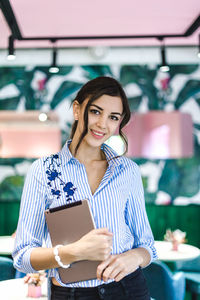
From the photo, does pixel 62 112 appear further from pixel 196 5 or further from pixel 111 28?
pixel 196 5

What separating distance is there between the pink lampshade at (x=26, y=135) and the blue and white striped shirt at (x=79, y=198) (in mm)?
4667

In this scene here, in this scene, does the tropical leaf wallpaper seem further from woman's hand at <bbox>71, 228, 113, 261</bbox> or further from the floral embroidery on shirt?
woman's hand at <bbox>71, 228, 113, 261</bbox>

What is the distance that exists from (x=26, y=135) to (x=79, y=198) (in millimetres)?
4886

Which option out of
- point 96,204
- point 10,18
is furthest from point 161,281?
point 10,18

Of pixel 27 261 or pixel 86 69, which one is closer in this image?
pixel 27 261

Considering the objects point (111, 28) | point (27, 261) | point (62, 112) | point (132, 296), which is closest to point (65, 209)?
point (27, 261)

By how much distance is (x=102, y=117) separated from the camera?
49.8 inches

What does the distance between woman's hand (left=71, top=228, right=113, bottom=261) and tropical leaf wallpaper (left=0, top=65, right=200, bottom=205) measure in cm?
482

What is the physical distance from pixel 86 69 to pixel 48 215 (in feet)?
16.5

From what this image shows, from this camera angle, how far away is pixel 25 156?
232 inches

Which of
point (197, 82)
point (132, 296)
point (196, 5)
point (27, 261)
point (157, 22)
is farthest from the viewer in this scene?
point (197, 82)

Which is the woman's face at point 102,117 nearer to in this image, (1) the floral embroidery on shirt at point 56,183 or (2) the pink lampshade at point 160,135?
(1) the floral embroidery on shirt at point 56,183

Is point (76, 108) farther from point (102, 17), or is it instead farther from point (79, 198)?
point (102, 17)

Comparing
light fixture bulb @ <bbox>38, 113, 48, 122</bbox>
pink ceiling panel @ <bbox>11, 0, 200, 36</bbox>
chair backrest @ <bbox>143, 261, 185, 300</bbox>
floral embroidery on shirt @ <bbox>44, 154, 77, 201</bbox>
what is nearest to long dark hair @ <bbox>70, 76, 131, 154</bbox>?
floral embroidery on shirt @ <bbox>44, 154, 77, 201</bbox>
